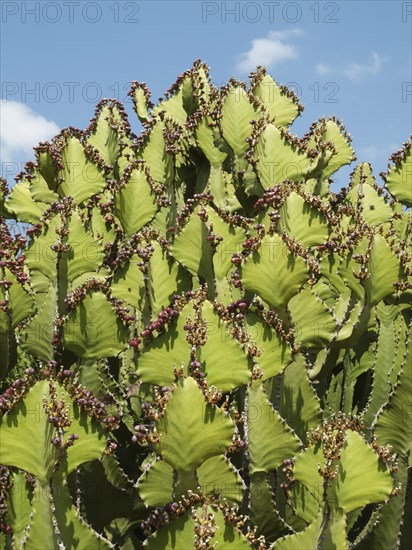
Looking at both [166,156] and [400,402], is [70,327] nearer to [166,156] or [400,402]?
[400,402]

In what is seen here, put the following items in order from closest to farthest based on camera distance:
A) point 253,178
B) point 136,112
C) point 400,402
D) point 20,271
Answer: point 400,402 → point 20,271 → point 253,178 → point 136,112

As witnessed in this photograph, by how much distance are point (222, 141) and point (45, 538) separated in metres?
2.39

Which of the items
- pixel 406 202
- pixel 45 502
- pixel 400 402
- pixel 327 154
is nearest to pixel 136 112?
pixel 327 154

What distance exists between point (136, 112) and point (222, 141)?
126 cm

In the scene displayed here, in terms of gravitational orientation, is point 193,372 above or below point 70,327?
below

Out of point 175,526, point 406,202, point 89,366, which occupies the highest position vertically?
point 406,202

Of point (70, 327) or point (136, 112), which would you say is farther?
point (136, 112)

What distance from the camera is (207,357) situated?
84.1 inches

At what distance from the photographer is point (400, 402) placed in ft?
8.06

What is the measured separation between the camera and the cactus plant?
6.43ft

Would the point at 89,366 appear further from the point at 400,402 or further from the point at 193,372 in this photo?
the point at 400,402

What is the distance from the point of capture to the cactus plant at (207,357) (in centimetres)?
196

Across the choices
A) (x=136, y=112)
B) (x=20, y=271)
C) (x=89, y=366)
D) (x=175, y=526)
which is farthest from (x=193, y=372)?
(x=136, y=112)

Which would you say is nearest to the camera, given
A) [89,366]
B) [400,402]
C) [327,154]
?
[400,402]
